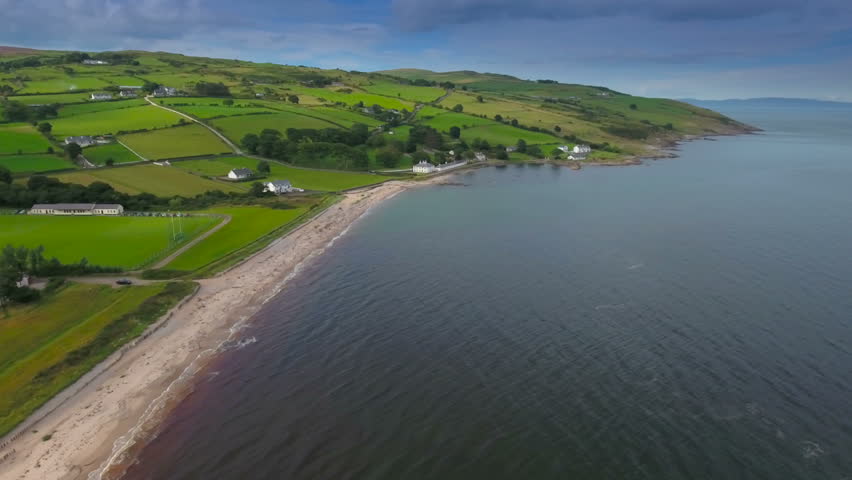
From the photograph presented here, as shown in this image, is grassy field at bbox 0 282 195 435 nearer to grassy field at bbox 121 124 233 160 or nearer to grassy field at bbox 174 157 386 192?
grassy field at bbox 174 157 386 192

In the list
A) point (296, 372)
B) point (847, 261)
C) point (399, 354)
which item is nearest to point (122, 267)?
point (296, 372)

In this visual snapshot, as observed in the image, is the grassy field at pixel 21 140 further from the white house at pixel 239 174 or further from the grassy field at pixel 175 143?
the white house at pixel 239 174

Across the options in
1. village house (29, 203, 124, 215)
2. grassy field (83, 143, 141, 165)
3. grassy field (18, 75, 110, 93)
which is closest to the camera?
village house (29, 203, 124, 215)

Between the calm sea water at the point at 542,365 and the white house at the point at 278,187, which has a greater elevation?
the white house at the point at 278,187

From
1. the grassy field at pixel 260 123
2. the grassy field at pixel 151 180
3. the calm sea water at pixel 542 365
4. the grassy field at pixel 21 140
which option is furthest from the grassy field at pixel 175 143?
the calm sea water at pixel 542 365

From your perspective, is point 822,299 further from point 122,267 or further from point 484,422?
point 122,267

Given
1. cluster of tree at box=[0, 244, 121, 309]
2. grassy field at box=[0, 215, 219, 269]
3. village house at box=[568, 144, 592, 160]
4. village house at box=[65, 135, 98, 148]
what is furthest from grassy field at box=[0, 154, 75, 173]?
village house at box=[568, 144, 592, 160]

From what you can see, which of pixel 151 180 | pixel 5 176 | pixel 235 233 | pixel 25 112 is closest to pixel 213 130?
pixel 151 180
